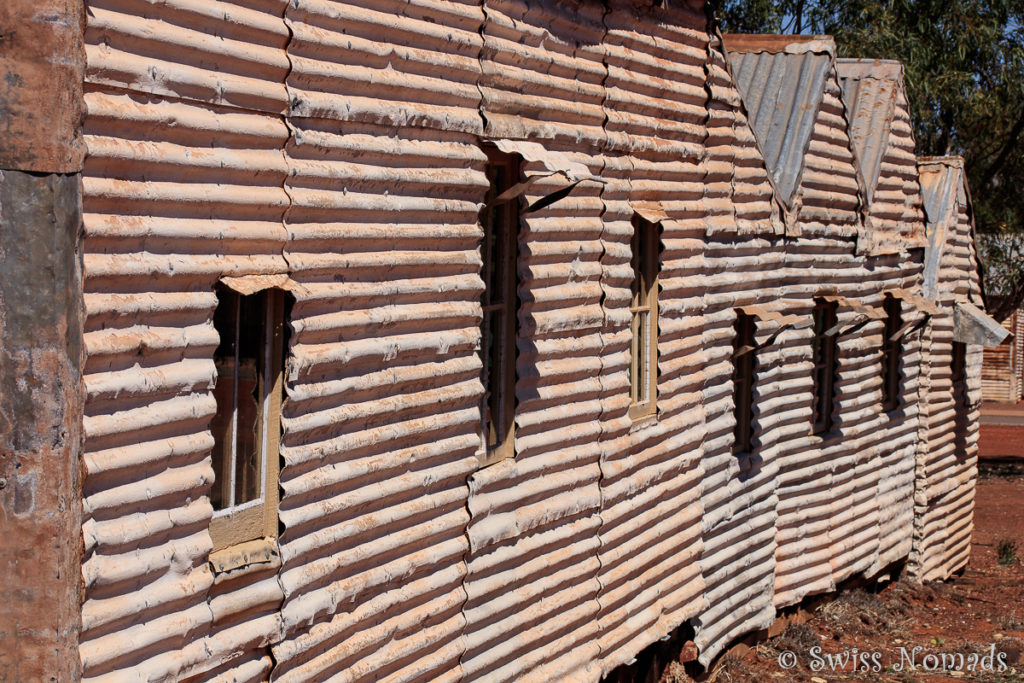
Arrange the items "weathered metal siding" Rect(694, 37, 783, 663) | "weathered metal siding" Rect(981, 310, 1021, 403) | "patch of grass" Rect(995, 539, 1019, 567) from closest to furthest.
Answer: "weathered metal siding" Rect(694, 37, 783, 663) → "patch of grass" Rect(995, 539, 1019, 567) → "weathered metal siding" Rect(981, 310, 1021, 403)

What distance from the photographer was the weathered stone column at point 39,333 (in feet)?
11.9

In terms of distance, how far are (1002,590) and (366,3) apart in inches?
495

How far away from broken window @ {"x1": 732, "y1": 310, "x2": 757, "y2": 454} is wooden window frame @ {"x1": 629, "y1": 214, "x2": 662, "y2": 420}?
6.73 ft

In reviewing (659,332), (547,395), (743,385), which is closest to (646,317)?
(659,332)

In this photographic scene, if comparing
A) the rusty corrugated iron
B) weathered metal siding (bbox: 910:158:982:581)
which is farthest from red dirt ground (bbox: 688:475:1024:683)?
the rusty corrugated iron

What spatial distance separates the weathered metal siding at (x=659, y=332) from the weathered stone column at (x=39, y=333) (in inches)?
168

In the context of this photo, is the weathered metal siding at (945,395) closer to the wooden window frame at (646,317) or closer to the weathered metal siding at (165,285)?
the wooden window frame at (646,317)

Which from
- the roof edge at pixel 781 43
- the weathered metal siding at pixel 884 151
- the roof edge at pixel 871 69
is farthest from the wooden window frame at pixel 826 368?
the roof edge at pixel 871 69

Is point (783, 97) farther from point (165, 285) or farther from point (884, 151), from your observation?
point (165, 285)

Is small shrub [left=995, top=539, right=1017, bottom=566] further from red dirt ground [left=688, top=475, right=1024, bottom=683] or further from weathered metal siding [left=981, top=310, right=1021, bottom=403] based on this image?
weathered metal siding [left=981, top=310, right=1021, bottom=403]

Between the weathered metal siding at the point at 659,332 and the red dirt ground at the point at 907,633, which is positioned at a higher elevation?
the weathered metal siding at the point at 659,332

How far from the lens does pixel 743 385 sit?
10.6 meters

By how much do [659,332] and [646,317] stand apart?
5.4 inches

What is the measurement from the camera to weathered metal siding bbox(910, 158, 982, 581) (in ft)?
47.0
